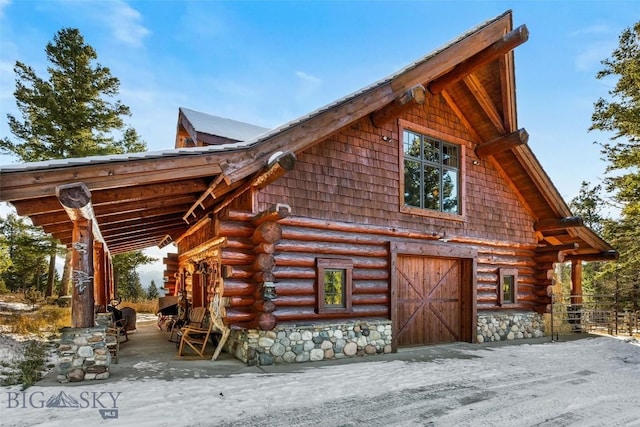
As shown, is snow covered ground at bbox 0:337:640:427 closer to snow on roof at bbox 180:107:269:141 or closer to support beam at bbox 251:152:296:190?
support beam at bbox 251:152:296:190

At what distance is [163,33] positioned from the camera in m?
12.6

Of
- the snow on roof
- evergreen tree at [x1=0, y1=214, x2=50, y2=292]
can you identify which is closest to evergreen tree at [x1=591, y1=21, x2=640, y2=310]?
the snow on roof

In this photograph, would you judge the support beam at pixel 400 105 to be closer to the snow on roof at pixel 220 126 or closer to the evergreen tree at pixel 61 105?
the snow on roof at pixel 220 126

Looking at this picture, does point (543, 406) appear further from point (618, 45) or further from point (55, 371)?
point (618, 45)

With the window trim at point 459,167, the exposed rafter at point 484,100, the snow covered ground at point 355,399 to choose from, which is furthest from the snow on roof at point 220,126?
the snow covered ground at point 355,399

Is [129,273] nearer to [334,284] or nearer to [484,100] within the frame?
[334,284]

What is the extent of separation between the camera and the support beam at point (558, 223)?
12031mm

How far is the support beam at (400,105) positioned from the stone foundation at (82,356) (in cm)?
721

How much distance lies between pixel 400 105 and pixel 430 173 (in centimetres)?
257

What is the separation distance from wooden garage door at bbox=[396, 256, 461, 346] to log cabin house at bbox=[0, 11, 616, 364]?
4 centimetres

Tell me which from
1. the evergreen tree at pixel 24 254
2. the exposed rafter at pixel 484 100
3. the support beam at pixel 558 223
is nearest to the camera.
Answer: the exposed rafter at pixel 484 100

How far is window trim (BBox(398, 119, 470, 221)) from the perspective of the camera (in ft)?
33.3

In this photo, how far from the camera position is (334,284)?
9039 mm

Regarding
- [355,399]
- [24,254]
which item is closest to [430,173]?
[355,399]
